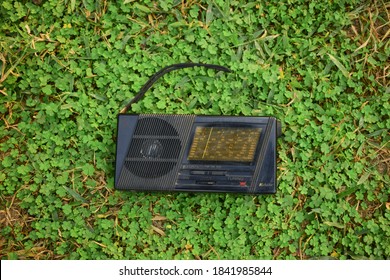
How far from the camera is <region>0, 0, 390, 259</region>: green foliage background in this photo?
2.26 m

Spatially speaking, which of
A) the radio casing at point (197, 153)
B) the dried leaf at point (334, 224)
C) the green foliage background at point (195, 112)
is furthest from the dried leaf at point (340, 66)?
the dried leaf at point (334, 224)

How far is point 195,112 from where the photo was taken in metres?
2.28

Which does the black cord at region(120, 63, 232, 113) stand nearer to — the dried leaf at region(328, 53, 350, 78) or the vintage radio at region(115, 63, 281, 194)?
the vintage radio at region(115, 63, 281, 194)

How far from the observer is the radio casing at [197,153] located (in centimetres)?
215

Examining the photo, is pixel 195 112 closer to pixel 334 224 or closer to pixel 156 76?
pixel 156 76

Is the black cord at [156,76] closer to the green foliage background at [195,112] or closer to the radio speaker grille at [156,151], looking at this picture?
the green foliage background at [195,112]

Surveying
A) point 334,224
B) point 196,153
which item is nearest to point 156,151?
point 196,153

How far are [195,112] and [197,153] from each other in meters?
0.22

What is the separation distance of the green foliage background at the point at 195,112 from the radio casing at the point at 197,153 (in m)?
0.12

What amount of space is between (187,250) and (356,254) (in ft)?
2.36

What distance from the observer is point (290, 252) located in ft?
7.46

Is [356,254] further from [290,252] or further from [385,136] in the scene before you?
[385,136]

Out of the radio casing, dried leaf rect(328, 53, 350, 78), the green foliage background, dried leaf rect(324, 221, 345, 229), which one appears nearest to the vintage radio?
the radio casing
